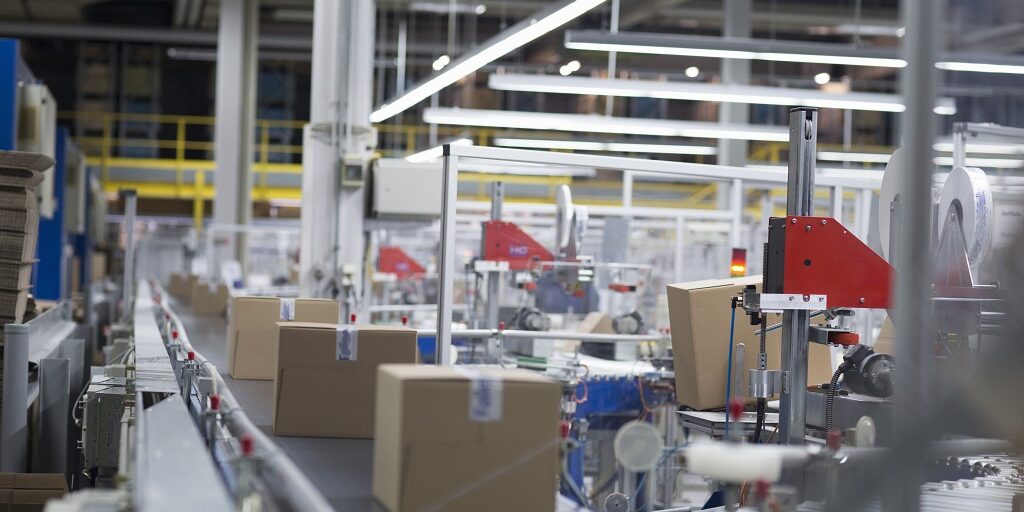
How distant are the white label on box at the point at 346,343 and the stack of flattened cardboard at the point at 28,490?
1.24 m

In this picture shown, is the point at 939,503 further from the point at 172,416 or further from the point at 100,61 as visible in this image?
A: the point at 100,61

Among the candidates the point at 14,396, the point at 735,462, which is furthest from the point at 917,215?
the point at 14,396

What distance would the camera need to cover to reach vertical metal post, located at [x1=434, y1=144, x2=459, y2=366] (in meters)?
4.03

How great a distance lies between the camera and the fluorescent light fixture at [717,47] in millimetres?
6062

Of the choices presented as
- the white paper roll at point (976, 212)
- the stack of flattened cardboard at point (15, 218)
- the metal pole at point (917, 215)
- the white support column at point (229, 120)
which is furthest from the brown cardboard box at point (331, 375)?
the white support column at point (229, 120)

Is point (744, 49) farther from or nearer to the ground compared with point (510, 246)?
farther from the ground

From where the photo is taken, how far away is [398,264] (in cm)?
1122

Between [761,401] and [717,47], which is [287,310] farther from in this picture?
[717,47]

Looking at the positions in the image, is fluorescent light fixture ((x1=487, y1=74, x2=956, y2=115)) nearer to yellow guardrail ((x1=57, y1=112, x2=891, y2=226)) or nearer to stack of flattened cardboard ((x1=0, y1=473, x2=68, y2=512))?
stack of flattened cardboard ((x1=0, y1=473, x2=68, y2=512))

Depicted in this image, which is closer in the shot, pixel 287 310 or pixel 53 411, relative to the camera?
pixel 287 310

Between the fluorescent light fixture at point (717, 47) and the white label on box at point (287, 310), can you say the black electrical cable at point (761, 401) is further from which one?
the fluorescent light fixture at point (717, 47)

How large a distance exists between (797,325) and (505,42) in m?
2.48

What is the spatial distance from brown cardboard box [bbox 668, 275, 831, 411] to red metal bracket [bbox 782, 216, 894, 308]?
778mm

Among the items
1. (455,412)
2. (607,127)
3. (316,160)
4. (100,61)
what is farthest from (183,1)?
(455,412)
